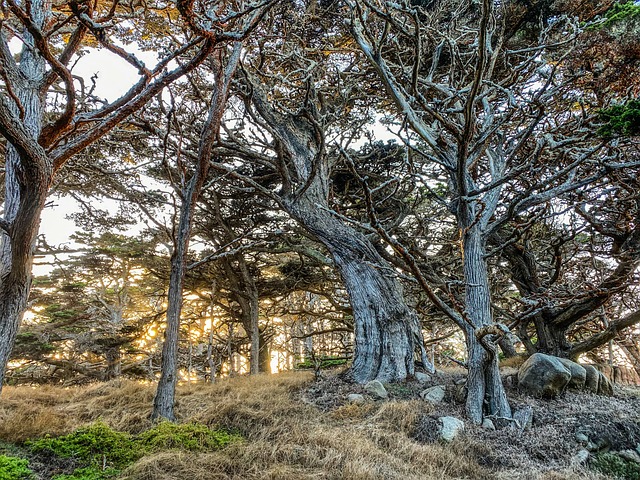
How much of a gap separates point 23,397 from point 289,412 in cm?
495

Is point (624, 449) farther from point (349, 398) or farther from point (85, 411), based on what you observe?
point (85, 411)

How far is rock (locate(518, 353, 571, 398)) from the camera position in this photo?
4844 millimetres

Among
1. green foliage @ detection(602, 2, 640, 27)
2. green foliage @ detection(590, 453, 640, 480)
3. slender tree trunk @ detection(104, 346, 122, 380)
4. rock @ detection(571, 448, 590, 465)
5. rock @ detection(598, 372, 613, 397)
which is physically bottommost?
green foliage @ detection(590, 453, 640, 480)

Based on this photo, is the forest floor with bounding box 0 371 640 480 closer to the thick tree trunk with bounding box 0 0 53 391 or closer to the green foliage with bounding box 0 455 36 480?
the green foliage with bounding box 0 455 36 480

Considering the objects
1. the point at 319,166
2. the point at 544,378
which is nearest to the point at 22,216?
the point at 319,166

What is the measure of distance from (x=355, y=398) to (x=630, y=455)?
10.5 feet

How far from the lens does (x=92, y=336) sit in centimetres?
1085

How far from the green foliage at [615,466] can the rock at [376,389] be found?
256 centimetres

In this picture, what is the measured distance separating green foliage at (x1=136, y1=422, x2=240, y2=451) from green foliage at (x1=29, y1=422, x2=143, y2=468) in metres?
0.14

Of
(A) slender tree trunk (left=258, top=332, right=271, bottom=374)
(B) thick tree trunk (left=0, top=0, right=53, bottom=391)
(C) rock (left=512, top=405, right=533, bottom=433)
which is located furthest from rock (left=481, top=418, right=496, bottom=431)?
(A) slender tree trunk (left=258, top=332, right=271, bottom=374)

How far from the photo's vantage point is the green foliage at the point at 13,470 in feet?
7.75

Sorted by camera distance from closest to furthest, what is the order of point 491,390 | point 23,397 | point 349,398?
1. point 491,390
2. point 349,398
3. point 23,397

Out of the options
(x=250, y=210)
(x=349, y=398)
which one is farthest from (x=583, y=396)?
(x=250, y=210)

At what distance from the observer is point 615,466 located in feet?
11.5
